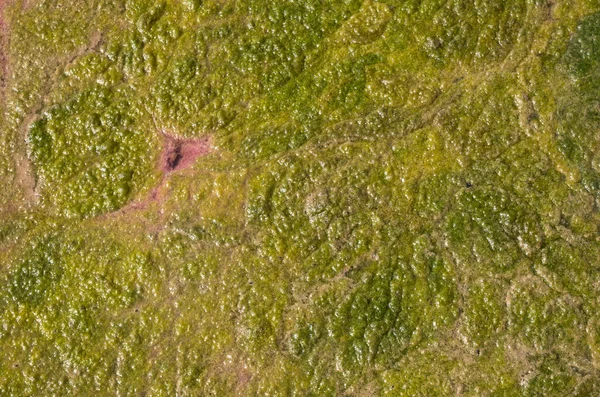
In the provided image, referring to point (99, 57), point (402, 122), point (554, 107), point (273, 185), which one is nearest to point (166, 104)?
point (99, 57)

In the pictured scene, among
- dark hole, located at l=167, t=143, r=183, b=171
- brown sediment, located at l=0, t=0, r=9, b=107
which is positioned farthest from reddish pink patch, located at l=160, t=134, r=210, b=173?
brown sediment, located at l=0, t=0, r=9, b=107

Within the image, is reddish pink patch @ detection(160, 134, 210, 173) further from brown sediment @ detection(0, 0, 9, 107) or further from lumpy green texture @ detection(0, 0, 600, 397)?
brown sediment @ detection(0, 0, 9, 107)

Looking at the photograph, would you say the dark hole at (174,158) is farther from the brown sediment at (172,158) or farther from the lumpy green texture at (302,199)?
the lumpy green texture at (302,199)

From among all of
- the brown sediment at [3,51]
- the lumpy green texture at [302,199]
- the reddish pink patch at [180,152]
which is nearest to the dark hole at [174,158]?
the reddish pink patch at [180,152]

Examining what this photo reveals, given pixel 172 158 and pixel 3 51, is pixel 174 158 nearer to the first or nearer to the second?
pixel 172 158

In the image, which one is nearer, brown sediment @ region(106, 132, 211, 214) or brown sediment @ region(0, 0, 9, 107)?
brown sediment @ region(106, 132, 211, 214)

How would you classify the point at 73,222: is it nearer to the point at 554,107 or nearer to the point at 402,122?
the point at 402,122

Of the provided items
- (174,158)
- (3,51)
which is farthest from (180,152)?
(3,51)
